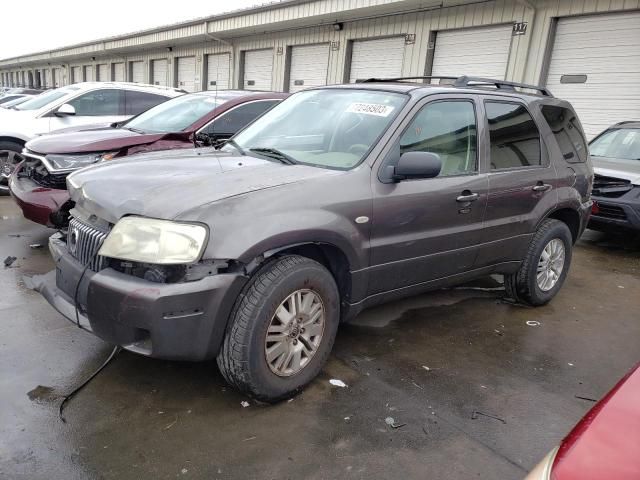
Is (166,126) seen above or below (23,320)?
above

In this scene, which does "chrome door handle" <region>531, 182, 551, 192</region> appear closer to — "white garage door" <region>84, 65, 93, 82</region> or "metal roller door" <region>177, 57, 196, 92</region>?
"metal roller door" <region>177, 57, 196, 92</region>

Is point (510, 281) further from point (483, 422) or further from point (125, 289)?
point (125, 289)

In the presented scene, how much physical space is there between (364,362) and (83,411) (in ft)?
5.58

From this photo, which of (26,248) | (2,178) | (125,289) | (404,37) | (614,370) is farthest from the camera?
(404,37)

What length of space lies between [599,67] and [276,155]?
8491 millimetres

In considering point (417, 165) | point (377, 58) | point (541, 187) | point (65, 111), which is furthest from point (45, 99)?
point (377, 58)

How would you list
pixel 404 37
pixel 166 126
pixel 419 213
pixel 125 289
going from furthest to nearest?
pixel 404 37 < pixel 166 126 < pixel 419 213 < pixel 125 289

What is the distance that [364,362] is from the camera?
3.41m

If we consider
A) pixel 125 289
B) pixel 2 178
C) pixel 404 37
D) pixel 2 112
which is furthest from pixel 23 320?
pixel 404 37

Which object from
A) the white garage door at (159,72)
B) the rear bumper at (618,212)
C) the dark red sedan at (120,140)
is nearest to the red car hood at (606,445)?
the dark red sedan at (120,140)

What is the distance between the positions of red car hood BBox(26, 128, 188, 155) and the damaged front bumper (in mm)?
2980

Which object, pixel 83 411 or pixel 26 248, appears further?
pixel 26 248

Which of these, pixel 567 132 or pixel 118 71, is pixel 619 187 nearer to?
pixel 567 132

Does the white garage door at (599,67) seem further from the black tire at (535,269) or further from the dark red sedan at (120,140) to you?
the dark red sedan at (120,140)
